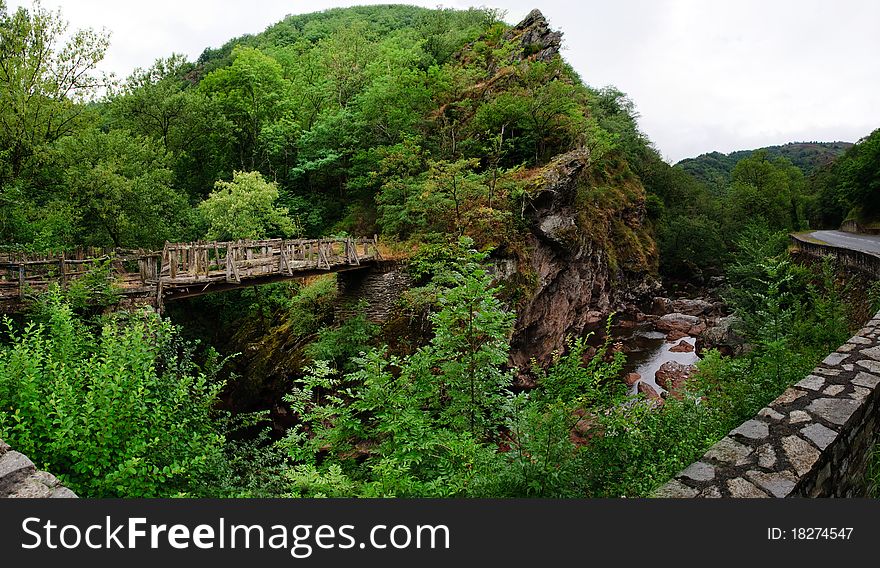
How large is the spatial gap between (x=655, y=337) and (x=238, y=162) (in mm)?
25947

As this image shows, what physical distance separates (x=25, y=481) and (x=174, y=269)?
1005 centimetres

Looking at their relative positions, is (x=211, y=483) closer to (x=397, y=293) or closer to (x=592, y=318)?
(x=397, y=293)

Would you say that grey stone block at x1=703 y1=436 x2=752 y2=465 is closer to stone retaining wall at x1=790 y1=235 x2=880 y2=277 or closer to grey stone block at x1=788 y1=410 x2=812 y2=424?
grey stone block at x1=788 y1=410 x2=812 y2=424

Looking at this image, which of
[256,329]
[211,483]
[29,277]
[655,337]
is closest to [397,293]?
[256,329]

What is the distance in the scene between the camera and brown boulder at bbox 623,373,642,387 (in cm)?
1959

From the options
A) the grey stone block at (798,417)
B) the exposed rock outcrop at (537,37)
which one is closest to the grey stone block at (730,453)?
the grey stone block at (798,417)

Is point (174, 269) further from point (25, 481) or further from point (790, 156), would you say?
point (790, 156)

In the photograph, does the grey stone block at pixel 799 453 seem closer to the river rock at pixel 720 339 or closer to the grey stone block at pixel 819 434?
the grey stone block at pixel 819 434

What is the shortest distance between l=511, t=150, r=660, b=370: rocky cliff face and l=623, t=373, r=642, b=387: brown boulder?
9.73 ft

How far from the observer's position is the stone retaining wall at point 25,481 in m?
3.23

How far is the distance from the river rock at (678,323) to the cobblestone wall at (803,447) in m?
23.6

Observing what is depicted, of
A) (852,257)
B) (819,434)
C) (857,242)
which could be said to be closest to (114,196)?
(819,434)

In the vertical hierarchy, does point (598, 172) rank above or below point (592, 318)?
above

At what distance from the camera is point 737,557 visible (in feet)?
8.87
